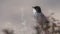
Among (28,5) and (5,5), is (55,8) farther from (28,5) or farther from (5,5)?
(5,5)

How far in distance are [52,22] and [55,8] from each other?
55 centimetres

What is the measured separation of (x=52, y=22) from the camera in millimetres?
1164

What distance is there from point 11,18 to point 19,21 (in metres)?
0.11

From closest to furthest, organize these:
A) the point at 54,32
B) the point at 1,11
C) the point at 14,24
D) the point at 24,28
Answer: the point at 54,32, the point at 24,28, the point at 14,24, the point at 1,11

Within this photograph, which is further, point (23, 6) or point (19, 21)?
point (23, 6)

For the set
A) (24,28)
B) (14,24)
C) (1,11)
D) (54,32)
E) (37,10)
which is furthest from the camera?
(1,11)

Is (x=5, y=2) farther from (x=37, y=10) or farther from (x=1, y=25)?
(x=37, y=10)

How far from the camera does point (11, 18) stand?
1692 millimetres

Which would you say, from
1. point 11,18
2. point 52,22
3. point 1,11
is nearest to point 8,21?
point 11,18

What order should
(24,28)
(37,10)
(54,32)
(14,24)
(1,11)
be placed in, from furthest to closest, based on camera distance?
(1,11), (14,24), (24,28), (37,10), (54,32)

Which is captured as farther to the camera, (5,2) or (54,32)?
(5,2)

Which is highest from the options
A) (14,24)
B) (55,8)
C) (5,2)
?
(5,2)

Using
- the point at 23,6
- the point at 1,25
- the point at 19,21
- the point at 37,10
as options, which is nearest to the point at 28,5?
the point at 23,6

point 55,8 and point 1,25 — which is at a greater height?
point 55,8
